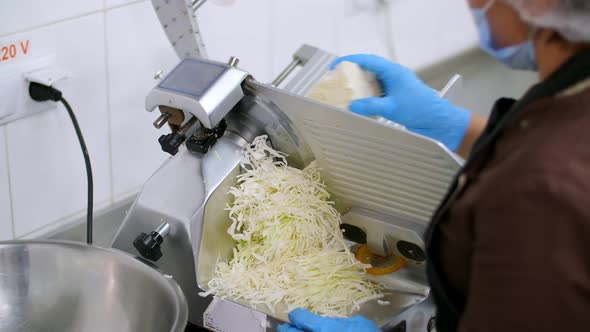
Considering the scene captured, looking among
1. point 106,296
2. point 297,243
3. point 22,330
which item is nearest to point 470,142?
point 297,243

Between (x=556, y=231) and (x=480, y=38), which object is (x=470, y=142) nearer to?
(x=480, y=38)

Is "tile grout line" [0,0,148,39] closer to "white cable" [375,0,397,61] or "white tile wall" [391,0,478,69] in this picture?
"white cable" [375,0,397,61]

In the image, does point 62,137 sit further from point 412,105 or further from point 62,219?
point 412,105

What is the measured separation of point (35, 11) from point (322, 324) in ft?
3.20

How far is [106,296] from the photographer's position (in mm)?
1349

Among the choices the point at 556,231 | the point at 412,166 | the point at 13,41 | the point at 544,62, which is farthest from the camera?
the point at 13,41

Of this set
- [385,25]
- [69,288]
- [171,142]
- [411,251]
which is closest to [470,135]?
[411,251]

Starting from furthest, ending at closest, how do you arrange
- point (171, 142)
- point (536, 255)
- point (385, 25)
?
point (385, 25) → point (171, 142) → point (536, 255)

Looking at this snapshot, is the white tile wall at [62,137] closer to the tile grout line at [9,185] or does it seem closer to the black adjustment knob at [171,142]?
the tile grout line at [9,185]

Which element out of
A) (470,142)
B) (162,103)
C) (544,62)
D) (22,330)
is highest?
(544,62)

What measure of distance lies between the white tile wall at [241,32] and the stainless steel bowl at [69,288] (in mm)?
942

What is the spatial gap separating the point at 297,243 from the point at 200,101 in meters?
0.34

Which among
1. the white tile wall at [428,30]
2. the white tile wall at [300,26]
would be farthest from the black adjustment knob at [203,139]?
the white tile wall at [428,30]

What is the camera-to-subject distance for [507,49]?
1.05 meters
